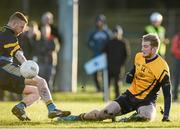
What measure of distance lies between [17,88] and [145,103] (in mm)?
2226

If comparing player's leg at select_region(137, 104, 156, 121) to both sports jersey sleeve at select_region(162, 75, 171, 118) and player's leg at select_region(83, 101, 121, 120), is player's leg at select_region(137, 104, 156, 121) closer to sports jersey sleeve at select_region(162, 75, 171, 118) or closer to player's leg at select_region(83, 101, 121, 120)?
sports jersey sleeve at select_region(162, 75, 171, 118)

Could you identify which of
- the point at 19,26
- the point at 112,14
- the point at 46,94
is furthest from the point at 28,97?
the point at 112,14

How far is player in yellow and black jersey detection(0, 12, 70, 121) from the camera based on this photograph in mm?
14148

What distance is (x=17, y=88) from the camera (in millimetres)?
14344

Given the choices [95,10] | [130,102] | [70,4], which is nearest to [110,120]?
[130,102]

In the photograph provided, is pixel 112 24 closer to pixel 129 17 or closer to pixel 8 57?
pixel 129 17

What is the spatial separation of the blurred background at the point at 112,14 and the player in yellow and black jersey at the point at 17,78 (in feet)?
61.8

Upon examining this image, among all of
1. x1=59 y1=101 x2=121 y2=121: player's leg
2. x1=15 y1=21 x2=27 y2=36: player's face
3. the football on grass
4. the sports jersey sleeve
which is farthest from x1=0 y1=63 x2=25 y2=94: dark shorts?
the sports jersey sleeve

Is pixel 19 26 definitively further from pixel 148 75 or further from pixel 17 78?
pixel 148 75

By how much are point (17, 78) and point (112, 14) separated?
3113 cm

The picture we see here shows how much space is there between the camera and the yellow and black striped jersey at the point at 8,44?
14.1 metres

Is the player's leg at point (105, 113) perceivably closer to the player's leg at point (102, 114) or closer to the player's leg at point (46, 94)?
the player's leg at point (102, 114)

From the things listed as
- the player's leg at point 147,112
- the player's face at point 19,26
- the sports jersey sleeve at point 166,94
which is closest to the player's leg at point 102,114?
the player's leg at point 147,112

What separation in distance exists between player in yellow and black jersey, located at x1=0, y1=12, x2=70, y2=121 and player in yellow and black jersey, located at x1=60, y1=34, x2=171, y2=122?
0.63 m
